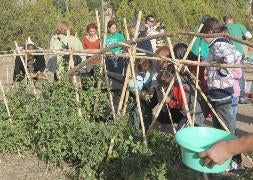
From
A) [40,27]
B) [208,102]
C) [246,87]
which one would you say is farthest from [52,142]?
[40,27]

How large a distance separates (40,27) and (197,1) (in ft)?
17.5

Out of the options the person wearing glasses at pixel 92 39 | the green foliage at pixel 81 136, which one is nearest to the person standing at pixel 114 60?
the person wearing glasses at pixel 92 39

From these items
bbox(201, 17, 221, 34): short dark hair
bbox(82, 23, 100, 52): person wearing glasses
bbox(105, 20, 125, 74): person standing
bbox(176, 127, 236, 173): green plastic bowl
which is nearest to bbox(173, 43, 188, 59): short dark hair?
bbox(201, 17, 221, 34): short dark hair

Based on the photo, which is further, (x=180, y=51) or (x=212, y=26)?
(x=180, y=51)

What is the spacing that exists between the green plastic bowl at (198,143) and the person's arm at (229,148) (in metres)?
0.38

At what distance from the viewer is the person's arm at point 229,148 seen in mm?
2145

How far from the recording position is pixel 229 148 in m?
2.17

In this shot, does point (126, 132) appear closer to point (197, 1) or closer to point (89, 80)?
point (89, 80)

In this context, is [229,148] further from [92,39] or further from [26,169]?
[92,39]

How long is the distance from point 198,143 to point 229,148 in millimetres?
814

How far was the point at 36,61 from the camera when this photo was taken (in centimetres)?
771

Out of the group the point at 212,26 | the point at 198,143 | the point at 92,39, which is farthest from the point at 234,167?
the point at 92,39

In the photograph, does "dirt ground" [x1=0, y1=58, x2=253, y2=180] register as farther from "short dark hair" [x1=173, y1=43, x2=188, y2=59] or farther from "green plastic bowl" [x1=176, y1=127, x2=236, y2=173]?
"green plastic bowl" [x1=176, y1=127, x2=236, y2=173]

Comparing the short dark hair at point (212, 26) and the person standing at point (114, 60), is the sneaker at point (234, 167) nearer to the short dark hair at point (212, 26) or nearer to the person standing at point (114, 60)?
the short dark hair at point (212, 26)
